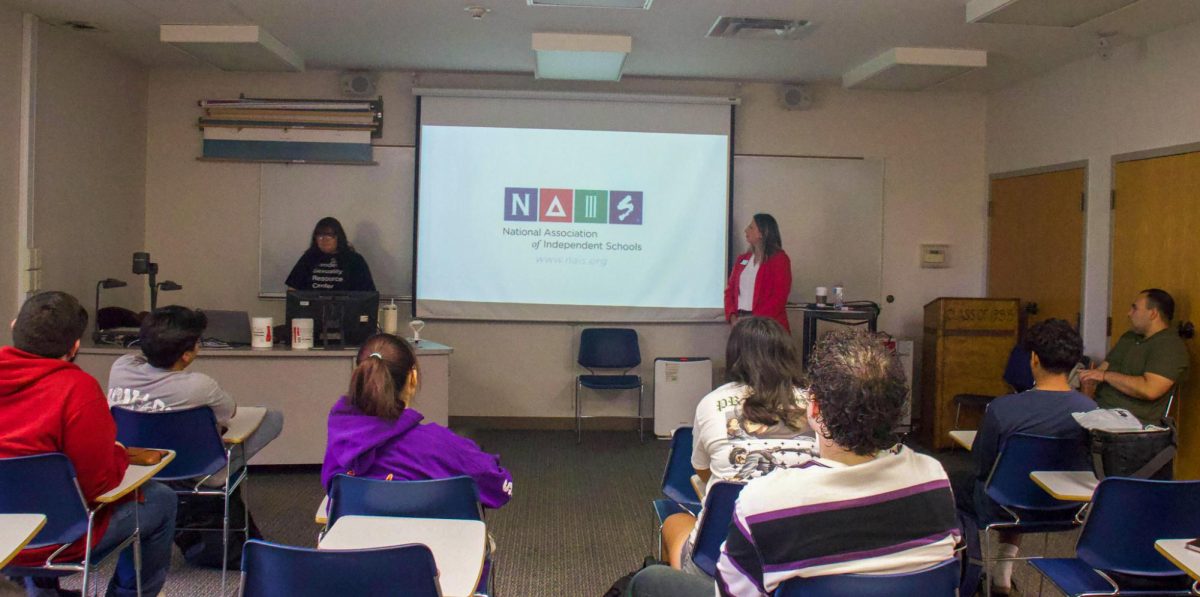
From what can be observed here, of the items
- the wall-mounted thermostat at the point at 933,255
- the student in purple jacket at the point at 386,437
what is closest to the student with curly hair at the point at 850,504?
the student in purple jacket at the point at 386,437

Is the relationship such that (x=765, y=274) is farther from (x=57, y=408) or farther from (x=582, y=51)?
(x=57, y=408)

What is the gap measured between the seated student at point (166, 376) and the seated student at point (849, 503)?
7.38 feet

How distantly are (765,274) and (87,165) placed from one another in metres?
4.31

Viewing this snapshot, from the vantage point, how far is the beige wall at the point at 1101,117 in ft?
15.2

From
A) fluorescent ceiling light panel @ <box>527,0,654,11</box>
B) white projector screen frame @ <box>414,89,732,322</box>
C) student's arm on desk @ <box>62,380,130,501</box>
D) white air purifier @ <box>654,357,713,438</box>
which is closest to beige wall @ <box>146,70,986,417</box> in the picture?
white projector screen frame @ <box>414,89,732,322</box>

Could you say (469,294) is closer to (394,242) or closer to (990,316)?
(394,242)

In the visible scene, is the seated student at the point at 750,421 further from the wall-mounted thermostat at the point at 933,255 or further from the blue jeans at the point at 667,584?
the wall-mounted thermostat at the point at 933,255

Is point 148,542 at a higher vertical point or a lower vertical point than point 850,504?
lower

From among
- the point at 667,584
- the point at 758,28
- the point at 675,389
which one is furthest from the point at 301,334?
the point at 667,584

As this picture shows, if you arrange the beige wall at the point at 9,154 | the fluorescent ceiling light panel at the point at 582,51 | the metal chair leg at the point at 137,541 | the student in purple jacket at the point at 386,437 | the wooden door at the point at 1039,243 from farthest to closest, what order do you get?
1. the wooden door at the point at 1039,243
2. the fluorescent ceiling light panel at the point at 582,51
3. the beige wall at the point at 9,154
4. the metal chair leg at the point at 137,541
5. the student in purple jacket at the point at 386,437

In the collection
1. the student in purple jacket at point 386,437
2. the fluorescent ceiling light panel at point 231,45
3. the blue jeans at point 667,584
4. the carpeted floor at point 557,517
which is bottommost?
the carpeted floor at point 557,517

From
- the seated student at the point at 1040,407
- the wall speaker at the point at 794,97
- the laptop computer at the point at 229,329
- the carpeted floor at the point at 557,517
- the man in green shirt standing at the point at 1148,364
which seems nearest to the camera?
the seated student at the point at 1040,407

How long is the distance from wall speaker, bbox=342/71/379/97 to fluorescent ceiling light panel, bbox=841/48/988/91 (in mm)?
3307

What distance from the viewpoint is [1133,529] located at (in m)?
2.41
